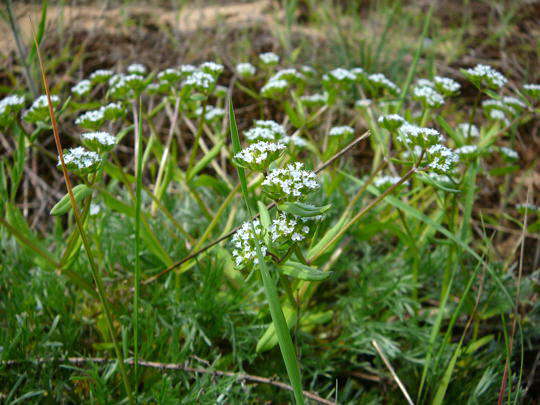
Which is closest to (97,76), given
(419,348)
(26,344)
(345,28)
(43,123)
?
(43,123)

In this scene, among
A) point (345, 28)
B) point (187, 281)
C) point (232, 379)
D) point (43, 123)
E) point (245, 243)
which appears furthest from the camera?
point (345, 28)

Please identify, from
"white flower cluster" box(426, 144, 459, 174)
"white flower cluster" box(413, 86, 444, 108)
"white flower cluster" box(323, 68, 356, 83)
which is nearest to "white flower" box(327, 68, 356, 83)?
"white flower cluster" box(323, 68, 356, 83)

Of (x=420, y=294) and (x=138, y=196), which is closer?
(x=138, y=196)

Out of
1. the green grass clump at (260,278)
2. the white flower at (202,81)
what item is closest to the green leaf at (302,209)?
the green grass clump at (260,278)

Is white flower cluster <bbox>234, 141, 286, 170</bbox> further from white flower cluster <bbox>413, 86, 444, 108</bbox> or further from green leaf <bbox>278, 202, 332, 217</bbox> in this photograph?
white flower cluster <bbox>413, 86, 444, 108</bbox>

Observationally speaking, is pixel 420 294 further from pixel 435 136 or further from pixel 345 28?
pixel 345 28

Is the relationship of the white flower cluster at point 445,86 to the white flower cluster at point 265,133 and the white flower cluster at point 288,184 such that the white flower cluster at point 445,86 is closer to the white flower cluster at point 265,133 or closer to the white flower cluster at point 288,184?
the white flower cluster at point 265,133

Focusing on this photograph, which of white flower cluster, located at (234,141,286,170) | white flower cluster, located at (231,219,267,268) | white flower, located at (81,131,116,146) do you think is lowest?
white flower cluster, located at (231,219,267,268)
